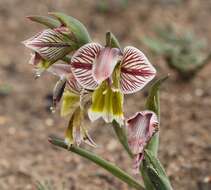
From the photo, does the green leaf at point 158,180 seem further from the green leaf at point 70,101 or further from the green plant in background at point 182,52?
the green plant in background at point 182,52

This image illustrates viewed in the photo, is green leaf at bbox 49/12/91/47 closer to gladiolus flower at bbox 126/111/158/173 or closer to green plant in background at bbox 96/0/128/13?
gladiolus flower at bbox 126/111/158/173

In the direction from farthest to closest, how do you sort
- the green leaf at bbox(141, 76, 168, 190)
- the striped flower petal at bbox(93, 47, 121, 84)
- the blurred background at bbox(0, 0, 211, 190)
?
the blurred background at bbox(0, 0, 211, 190), the green leaf at bbox(141, 76, 168, 190), the striped flower petal at bbox(93, 47, 121, 84)

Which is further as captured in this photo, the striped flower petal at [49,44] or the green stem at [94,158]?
the green stem at [94,158]

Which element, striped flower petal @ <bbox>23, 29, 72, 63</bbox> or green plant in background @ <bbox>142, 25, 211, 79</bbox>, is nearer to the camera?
striped flower petal @ <bbox>23, 29, 72, 63</bbox>

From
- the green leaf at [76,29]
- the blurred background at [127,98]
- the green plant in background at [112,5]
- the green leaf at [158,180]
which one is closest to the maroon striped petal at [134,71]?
the green leaf at [76,29]

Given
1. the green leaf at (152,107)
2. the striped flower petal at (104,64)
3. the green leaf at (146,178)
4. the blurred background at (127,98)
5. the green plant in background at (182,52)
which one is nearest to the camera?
the striped flower petal at (104,64)

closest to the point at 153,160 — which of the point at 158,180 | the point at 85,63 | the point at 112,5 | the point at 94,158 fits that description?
the point at 158,180

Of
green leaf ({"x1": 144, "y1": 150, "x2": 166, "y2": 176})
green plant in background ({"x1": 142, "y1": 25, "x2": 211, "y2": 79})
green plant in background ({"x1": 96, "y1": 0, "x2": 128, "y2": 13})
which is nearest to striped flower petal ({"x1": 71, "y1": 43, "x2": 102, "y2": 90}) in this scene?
green leaf ({"x1": 144, "y1": 150, "x2": 166, "y2": 176})

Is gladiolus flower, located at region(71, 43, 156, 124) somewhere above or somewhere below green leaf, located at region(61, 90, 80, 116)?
above
